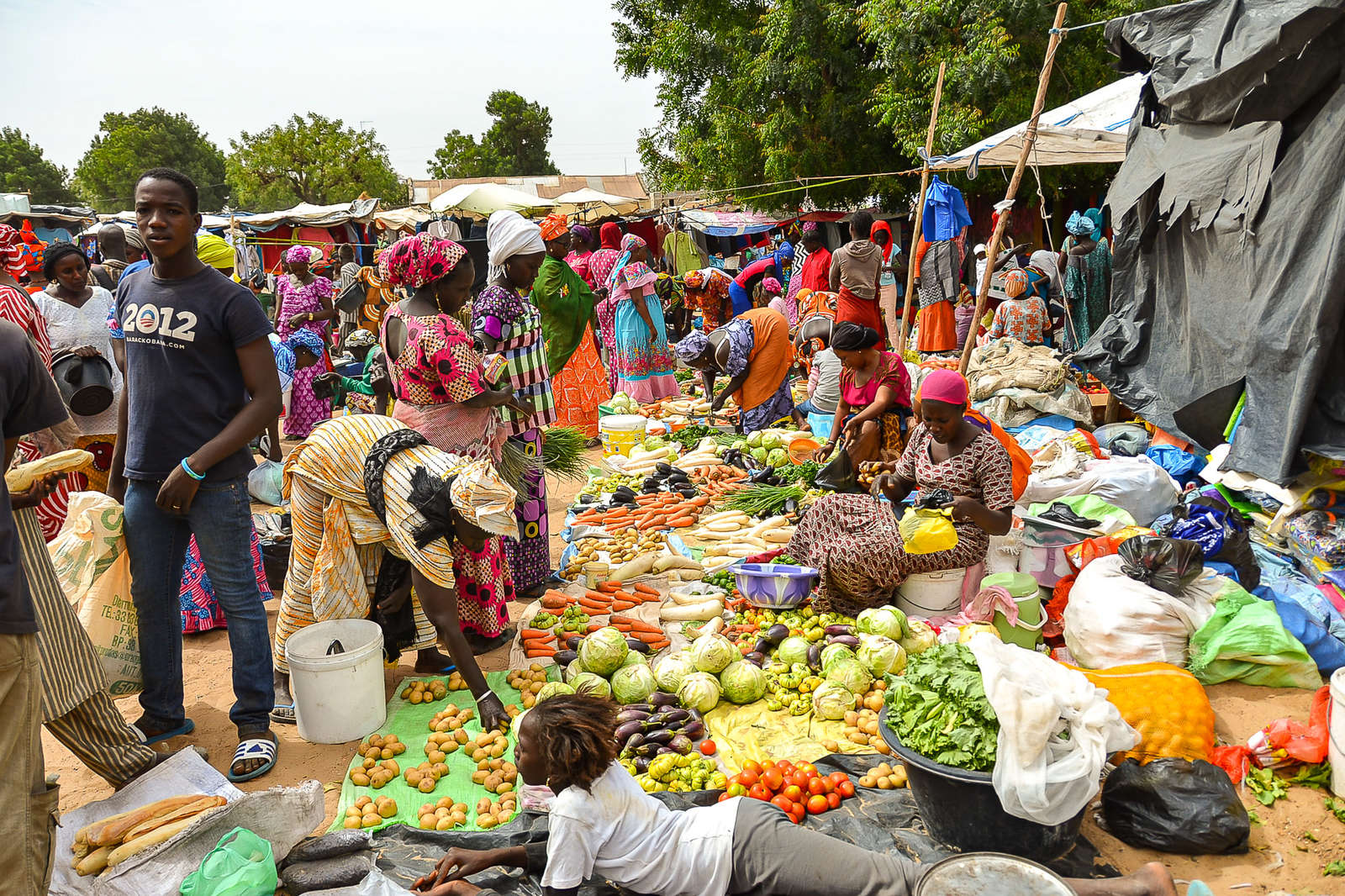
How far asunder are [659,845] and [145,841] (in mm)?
1554

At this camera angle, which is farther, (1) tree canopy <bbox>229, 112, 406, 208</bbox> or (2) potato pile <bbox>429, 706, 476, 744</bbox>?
(1) tree canopy <bbox>229, 112, 406, 208</bbox>

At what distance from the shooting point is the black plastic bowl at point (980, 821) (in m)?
2.52

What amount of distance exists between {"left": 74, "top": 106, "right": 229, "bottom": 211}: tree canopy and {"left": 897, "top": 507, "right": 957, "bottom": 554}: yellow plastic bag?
37903 millimetres

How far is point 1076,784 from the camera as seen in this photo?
7.86ft

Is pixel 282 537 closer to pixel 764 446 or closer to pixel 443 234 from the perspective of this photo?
pixel 443 234

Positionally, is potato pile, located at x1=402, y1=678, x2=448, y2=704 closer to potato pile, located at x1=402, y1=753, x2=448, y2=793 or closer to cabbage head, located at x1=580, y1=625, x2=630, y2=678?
potato pile, located at x1=402, y1=753, x2=448, y2=793

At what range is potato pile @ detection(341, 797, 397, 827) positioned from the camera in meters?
2.94

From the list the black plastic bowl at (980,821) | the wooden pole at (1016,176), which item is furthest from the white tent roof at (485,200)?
the black plastic bowl at (980,821)

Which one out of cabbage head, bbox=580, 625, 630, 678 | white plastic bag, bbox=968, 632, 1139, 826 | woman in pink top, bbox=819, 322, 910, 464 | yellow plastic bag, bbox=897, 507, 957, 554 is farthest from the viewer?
woman in pink top, bbox=819, 322, 910, 464

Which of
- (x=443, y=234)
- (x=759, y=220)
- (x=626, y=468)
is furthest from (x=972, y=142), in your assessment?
(x=443, y=234)

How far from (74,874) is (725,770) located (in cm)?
215

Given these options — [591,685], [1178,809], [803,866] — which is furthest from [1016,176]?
[803,866]

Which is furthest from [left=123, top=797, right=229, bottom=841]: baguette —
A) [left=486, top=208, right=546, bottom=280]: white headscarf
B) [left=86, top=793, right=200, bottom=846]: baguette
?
[left=486, top=208, right=546, bottom=280]: white headscarf

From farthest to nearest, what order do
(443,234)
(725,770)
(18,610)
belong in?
1. (443,234)
2. (725,770)
3. (18,610)
